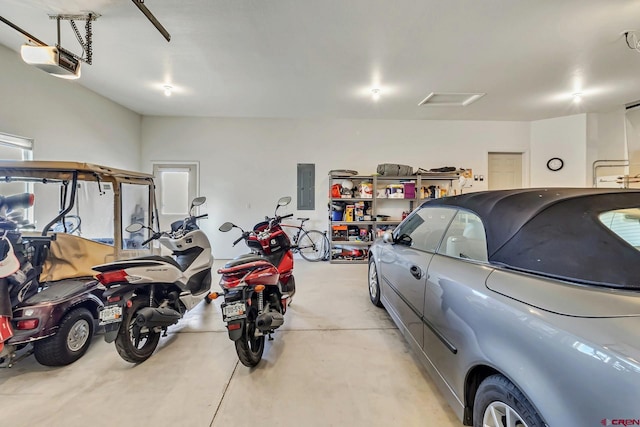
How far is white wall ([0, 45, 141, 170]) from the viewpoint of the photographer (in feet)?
11.4

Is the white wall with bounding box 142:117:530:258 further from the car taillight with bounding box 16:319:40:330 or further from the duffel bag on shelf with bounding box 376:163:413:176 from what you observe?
the car taillight with bounding box 16:319:40:330

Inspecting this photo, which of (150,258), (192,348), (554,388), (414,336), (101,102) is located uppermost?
(101,102)

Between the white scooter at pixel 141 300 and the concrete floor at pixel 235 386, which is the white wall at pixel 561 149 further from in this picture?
the white scooter at pixel 141 300

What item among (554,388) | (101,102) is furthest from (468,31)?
(101,102)

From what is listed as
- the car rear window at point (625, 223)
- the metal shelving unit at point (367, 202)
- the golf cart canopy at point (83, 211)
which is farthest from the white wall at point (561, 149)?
the golf cart canopy at point (83, 211)

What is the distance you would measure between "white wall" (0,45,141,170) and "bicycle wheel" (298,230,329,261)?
13.1 ft

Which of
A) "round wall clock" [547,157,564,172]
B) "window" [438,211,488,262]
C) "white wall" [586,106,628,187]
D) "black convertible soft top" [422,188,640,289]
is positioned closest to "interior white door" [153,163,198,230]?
"window" [438,211,488,262]

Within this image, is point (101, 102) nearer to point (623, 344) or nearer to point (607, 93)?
point (623, 344)

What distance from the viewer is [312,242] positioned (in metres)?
Answer: 6.14

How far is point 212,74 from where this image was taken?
13.1 ft

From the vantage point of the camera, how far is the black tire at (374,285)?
314 cm

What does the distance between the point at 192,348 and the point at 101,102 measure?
5.01 meters

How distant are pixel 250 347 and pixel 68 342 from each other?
1.45m

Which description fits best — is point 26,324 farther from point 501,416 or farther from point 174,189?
point 174,189
